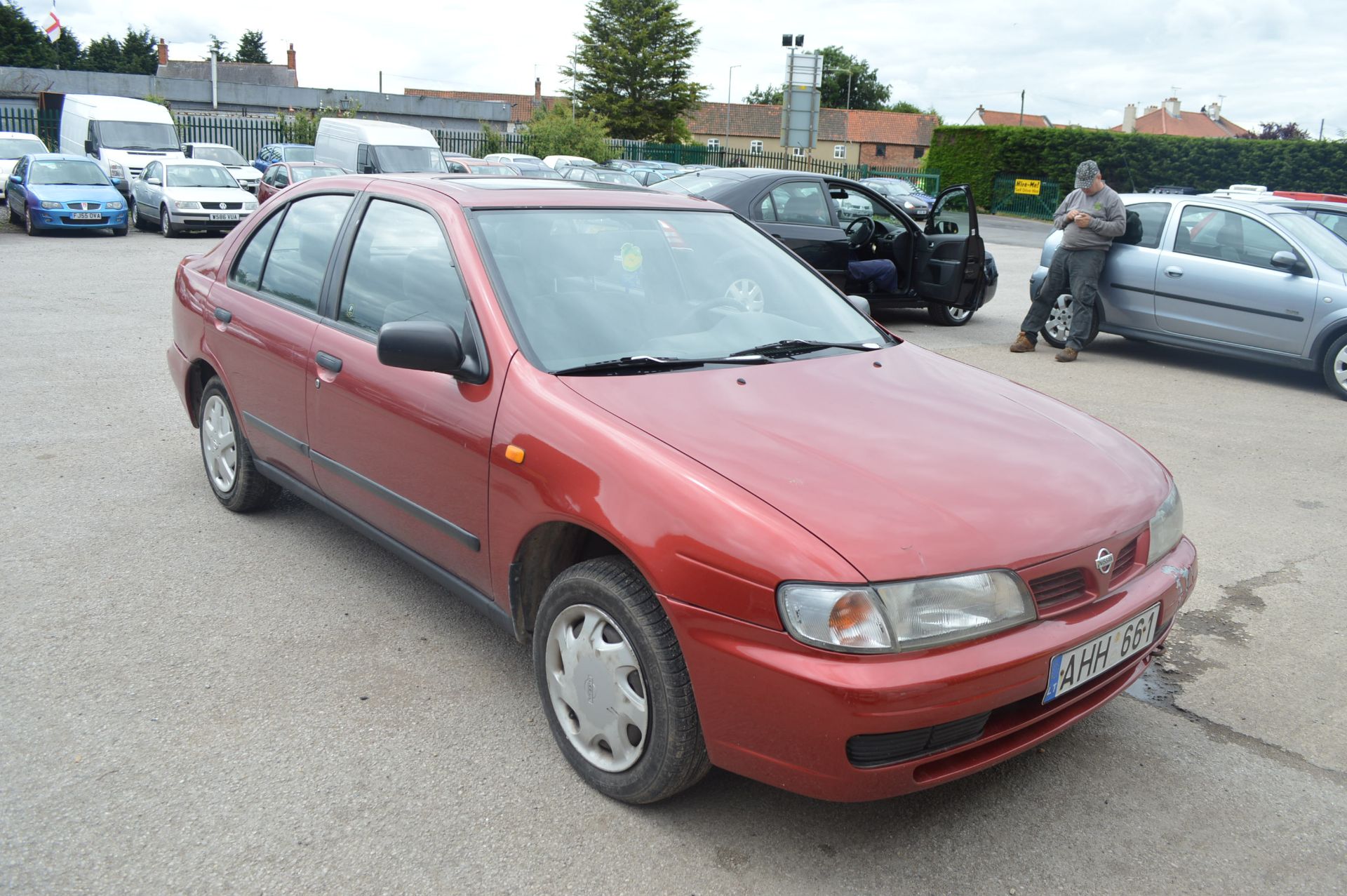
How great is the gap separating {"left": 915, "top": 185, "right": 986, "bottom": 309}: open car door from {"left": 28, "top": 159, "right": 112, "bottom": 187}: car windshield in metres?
15.2

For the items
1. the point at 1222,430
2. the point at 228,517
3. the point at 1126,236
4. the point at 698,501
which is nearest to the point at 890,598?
the point at 698,501

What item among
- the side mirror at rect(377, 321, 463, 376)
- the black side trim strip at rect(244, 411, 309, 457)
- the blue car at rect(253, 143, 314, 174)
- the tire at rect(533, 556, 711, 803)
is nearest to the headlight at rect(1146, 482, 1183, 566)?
the tire at rect(533, 556, 711, 803)

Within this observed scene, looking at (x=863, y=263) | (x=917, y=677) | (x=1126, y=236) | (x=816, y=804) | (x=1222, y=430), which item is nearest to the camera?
(x=917, y=677)

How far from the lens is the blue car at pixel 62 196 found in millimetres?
17734

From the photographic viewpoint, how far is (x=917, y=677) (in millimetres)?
2283

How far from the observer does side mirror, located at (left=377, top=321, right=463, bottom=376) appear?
9.98 ft

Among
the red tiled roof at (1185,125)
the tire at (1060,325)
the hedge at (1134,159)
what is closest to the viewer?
the tire at (1060,325)

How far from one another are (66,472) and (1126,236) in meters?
8.90

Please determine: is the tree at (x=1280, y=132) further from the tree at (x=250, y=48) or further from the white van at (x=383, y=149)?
the tree at (x=250, y=48)

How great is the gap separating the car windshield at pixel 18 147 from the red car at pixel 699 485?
23.5 meters

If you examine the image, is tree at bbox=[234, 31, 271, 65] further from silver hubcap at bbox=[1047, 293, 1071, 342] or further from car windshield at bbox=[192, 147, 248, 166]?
silver hubcap at bbox=[1047, 293, 1071, 342]

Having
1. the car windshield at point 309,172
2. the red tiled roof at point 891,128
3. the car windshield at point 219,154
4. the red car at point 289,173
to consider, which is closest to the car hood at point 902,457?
the red car at point 289,173

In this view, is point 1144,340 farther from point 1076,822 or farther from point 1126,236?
point 1076,822

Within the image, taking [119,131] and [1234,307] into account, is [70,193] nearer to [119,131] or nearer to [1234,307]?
[119,131]
